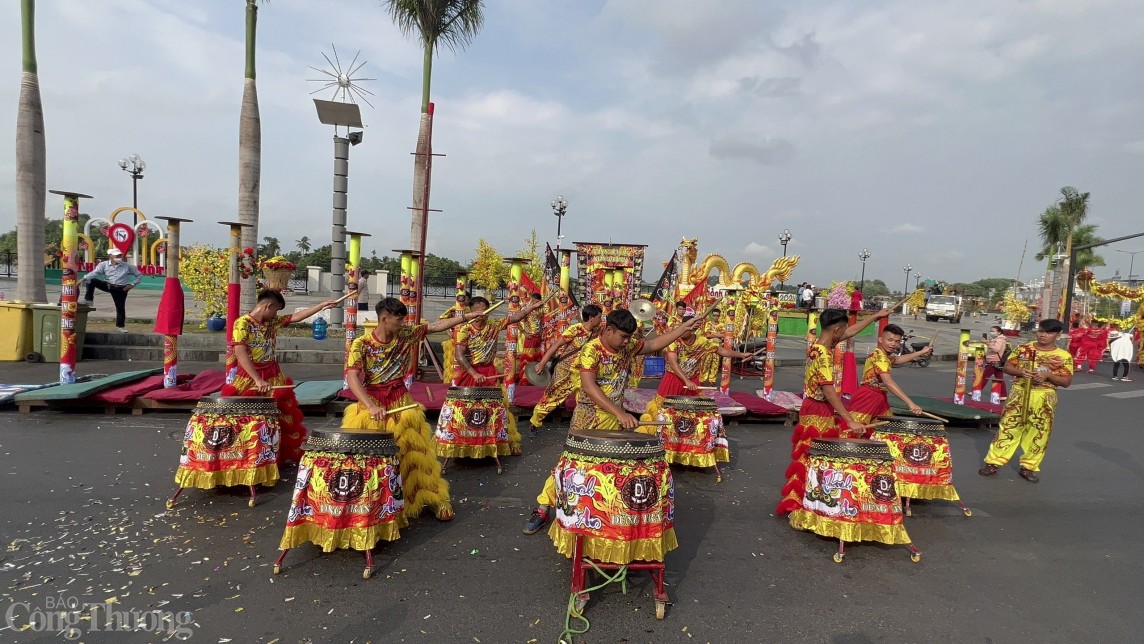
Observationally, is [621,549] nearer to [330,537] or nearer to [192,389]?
[330,537]

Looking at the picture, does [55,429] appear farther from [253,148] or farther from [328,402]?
[253,148]

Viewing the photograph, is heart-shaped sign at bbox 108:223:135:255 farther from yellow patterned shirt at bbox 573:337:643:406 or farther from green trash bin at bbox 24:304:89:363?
yellow patterned shirt at bbox 573:337:643:406

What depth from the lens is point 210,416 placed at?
14.8ft

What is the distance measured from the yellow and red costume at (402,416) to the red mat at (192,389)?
149 inches

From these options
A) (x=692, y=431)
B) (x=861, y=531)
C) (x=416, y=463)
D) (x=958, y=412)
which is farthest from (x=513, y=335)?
(x=958, y=412)

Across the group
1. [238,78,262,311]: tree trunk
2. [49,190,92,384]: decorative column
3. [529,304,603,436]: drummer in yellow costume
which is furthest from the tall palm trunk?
[529,304,603,436]: drummer in yellow costume

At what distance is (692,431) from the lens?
5.79 meters

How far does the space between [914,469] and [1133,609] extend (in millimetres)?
1670

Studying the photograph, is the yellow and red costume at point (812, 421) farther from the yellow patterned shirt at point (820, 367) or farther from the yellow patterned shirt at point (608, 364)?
the yellow patterned shirt at point (608, 364)

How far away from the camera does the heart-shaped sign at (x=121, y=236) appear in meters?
12.1

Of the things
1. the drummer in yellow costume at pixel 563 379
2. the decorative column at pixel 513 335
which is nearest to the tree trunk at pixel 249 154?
the decorative column at pixel 513 335

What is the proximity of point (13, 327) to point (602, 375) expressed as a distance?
12.0m

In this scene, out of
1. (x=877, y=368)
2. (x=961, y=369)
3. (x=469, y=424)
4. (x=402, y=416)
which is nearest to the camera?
(x=402, y=416)

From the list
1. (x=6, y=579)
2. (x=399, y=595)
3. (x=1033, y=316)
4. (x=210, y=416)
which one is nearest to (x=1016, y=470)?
(x=399, y=595)
